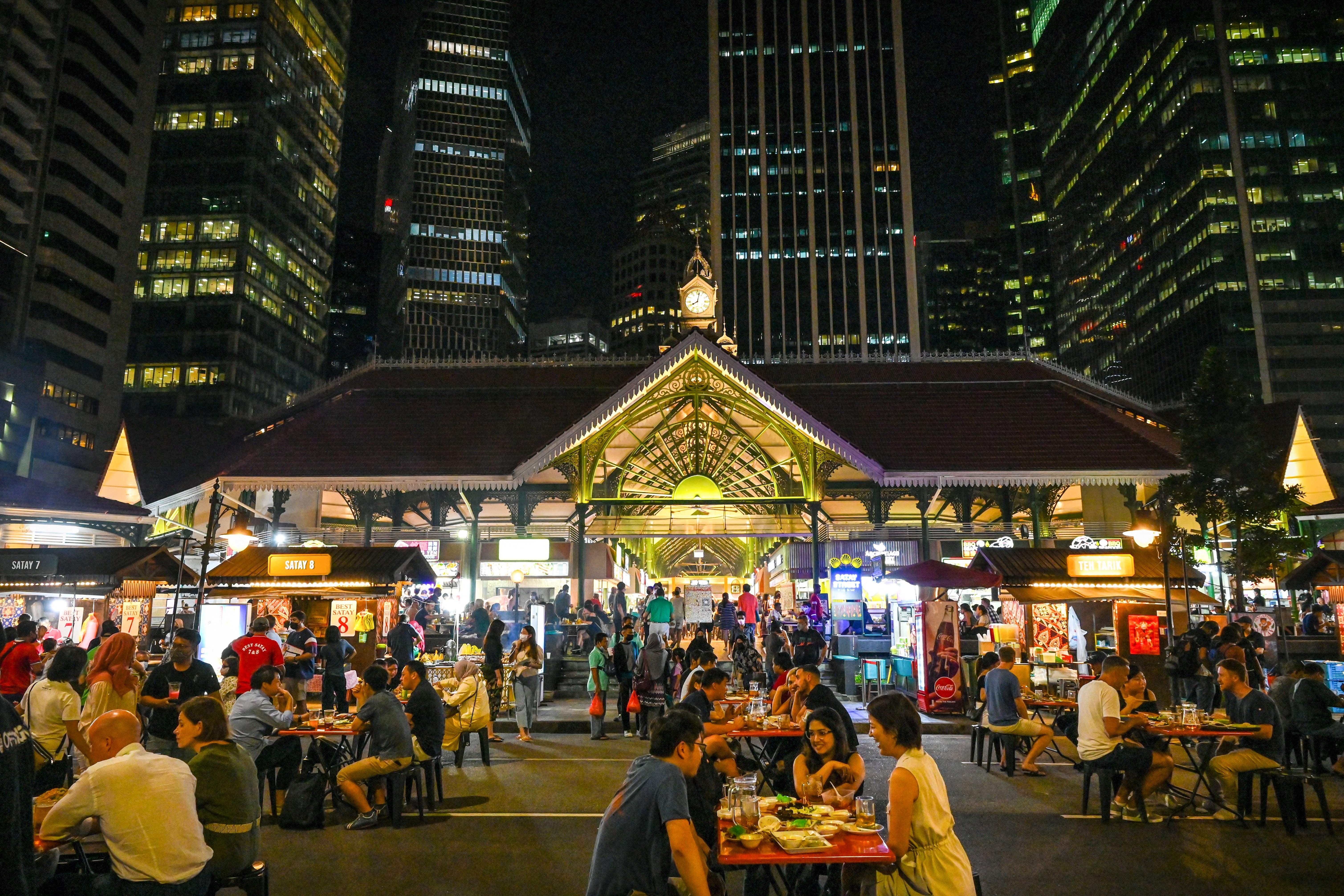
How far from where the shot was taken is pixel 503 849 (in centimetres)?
835

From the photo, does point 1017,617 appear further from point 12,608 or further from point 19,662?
point 12,608

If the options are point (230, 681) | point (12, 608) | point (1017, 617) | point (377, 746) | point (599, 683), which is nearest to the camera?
point (377, 746)

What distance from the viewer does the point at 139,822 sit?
4859 millimetres

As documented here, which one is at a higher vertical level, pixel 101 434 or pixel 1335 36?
pixel 1335 36

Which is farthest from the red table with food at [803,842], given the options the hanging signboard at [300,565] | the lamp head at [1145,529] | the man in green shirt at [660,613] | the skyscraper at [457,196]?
the skyscraper at [457,196]

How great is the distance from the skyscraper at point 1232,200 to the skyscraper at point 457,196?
88.5 meters

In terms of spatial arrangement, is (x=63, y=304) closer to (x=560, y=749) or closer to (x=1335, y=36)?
(x=560, y=749)

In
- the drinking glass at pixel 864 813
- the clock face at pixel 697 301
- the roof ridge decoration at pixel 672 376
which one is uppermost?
the clock face at pixel 697 301

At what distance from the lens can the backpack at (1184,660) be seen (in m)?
13.1

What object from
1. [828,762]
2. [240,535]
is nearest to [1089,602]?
[828,762]

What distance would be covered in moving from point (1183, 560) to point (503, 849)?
559 inches

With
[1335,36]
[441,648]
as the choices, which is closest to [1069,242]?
[1335,36]

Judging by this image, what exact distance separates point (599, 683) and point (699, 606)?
989 centimetres

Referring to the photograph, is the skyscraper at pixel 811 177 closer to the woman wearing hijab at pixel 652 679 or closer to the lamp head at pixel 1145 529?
the lamp head at pixel 1145 529
